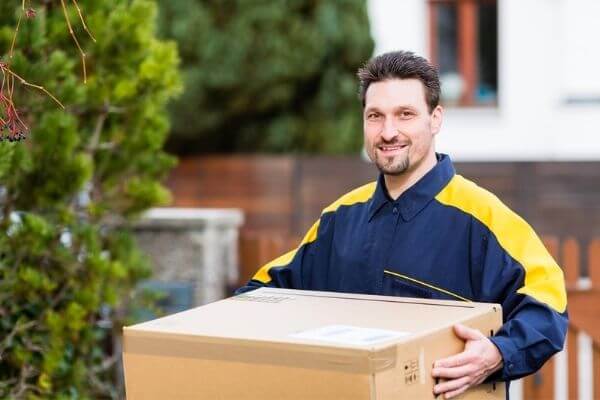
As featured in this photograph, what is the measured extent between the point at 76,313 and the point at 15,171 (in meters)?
0.52

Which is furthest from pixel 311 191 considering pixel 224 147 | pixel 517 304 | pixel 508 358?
pixel 508 358

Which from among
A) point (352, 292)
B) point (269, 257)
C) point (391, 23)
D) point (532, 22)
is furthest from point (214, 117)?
point (352, 292)

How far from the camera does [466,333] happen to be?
2.54 metres

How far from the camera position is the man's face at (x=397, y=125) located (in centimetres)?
288

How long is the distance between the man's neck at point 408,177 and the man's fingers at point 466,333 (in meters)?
0.52

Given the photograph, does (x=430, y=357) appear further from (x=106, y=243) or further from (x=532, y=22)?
(x=532, y=22)

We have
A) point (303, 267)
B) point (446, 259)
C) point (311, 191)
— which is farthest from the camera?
point (311, 191)

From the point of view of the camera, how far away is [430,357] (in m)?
2.46

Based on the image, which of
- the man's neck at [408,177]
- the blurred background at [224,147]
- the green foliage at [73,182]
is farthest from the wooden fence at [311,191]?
the man's neck at [408,177]

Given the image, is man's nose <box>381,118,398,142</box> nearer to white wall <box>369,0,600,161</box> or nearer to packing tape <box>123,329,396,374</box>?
packing tape <box>123,329,396,374</box>

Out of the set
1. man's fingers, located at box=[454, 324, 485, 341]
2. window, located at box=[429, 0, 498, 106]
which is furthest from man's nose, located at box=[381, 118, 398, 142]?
window, located at box=[429, 0, 498, 106]

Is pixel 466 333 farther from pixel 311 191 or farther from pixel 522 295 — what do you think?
pixel 311 191

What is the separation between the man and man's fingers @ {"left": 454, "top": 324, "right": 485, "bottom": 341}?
10 cm

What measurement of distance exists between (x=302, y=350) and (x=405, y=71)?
846mm
